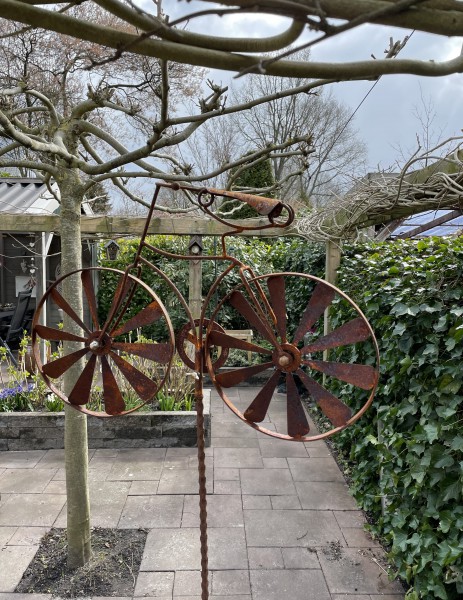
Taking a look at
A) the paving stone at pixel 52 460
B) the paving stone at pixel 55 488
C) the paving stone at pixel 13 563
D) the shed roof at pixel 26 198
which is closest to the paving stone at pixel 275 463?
the paving stone at pixel 55 488

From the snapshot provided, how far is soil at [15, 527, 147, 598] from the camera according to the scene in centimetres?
226

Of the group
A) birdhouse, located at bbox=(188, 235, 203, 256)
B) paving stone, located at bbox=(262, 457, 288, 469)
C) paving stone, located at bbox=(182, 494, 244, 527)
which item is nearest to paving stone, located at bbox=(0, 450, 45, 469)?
paving stone, located at bbox=(182, 494, 244, 527)

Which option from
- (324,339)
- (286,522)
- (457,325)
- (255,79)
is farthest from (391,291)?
(255,79)

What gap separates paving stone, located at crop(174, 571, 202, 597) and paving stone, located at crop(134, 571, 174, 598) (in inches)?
1.1

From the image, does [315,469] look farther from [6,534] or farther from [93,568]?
[6,534]

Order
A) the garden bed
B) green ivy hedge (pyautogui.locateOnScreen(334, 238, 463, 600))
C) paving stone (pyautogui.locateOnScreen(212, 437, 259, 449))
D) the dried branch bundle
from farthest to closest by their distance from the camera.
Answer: paving stone (pyautogui.locateOnScreen(212, 437, 259, 449)) → the garden bed → the dried branch bundle → green ivy hedge (pyautogui.locateOnScreen(334, 238, 463, 600))

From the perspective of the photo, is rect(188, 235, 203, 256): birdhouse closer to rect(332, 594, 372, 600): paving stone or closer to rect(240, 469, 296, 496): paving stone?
rect(240, 469, 296, 496): paving stone

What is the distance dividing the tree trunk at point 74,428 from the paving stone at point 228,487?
105 cm

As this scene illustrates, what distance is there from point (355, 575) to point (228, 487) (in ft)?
3.78

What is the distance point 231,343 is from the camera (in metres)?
1.51

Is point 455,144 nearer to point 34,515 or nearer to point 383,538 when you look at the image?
point 383,538

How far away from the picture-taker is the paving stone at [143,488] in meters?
3.22

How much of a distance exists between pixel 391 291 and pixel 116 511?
7.10 feet

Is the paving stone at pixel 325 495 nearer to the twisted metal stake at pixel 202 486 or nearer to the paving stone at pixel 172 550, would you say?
the paving stone at pixel 172 550
